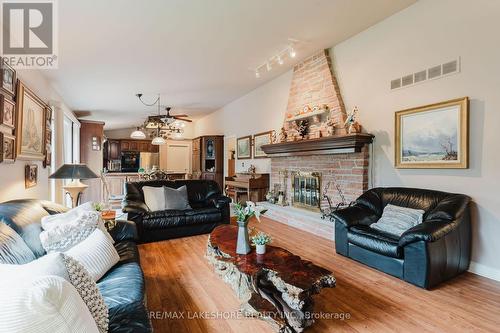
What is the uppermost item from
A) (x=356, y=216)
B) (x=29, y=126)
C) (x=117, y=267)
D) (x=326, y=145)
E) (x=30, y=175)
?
(x=29, y=126)

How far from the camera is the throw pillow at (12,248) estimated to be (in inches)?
60.1

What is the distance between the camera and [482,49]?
9.14ft

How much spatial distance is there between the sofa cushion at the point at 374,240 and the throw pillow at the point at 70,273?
2633 mm

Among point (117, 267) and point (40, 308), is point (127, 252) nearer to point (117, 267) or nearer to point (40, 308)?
point (117, 267)

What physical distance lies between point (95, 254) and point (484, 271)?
3810 millimetres

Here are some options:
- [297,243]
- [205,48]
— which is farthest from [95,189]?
[297,243]

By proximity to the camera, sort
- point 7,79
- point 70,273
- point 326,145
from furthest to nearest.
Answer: point 326,145, point 7,79, point 70,273

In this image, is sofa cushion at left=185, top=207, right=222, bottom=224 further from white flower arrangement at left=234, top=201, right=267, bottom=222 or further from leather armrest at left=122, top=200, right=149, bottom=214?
white flower arrangement at left=234, top=201, right=267, bottom=222

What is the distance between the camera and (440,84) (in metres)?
3.15

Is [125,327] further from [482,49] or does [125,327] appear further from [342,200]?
[482,49]

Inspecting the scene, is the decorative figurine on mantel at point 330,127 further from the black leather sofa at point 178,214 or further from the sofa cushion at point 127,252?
the sofa cushion at point 127,252

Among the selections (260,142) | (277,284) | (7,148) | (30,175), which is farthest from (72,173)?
(260,142)

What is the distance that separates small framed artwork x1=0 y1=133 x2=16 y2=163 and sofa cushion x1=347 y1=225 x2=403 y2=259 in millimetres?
3812

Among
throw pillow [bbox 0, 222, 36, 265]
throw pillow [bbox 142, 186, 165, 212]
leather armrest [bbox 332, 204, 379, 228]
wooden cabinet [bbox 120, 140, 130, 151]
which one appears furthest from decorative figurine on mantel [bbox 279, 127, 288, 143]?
wooden cabinet [bbox 120, 140, 130, 151]
